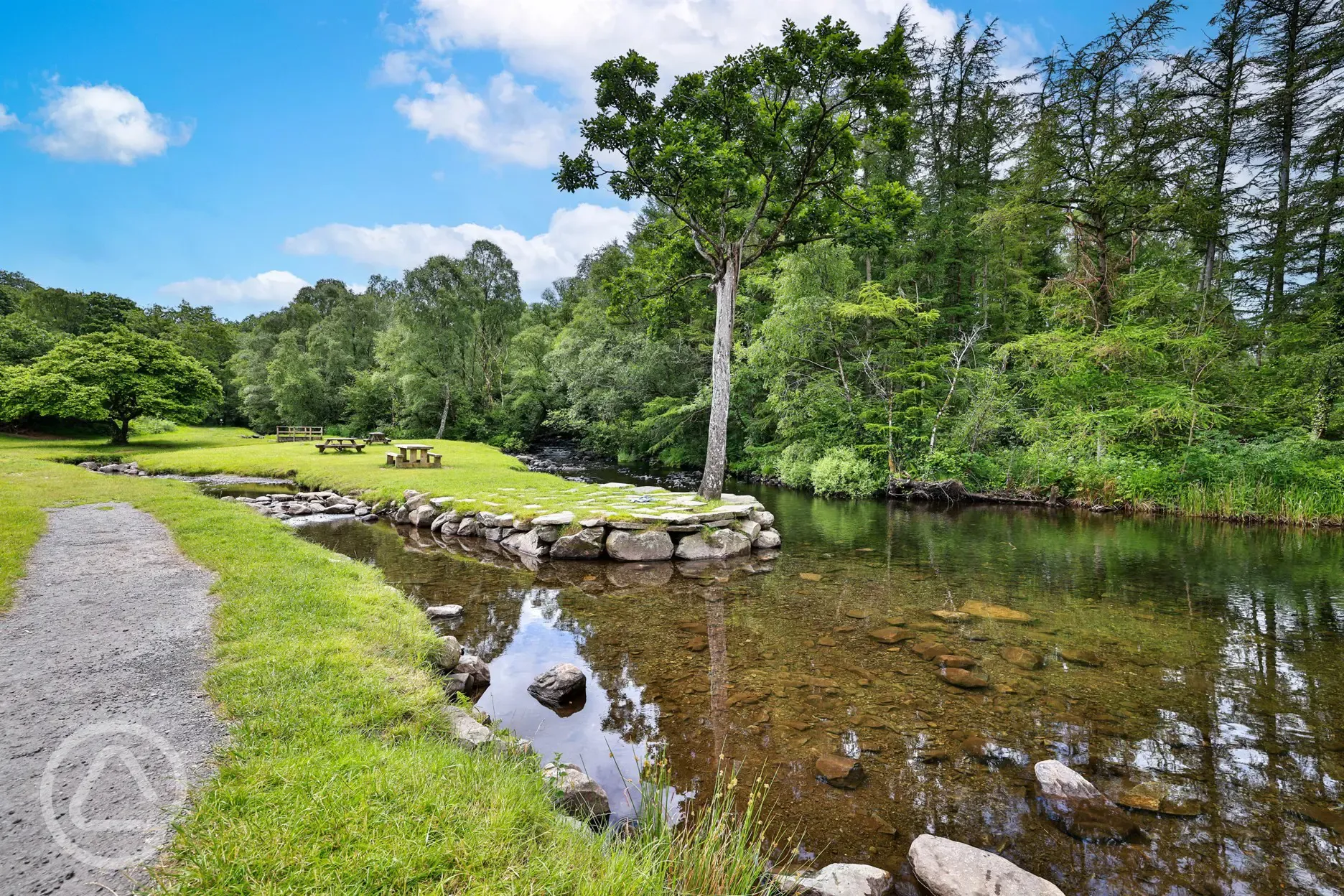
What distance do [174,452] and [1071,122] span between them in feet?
145

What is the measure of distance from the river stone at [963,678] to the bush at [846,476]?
1529 cm

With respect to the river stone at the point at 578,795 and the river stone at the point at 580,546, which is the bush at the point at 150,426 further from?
the river stone at the point at 578,795

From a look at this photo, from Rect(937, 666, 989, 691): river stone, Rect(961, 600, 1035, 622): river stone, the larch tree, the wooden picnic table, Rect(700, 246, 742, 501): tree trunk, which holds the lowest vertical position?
Rect(937, 666, 989, 691): river stone

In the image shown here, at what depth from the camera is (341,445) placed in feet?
90.3

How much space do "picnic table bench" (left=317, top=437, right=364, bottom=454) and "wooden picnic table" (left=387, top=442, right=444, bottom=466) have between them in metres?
6.28

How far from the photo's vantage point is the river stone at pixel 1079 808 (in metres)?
3.38

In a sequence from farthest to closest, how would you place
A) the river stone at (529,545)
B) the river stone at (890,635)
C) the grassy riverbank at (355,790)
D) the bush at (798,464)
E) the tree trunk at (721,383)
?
the bush at (798,464) → the tree trunk at (721,383) → the river stone at (529,545) → the river stone at (890,635) → the grassy riverbank at (355,790)

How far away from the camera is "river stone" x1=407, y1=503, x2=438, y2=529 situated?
13570mm

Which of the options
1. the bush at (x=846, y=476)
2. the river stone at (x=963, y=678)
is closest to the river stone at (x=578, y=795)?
the river stone at (x=963, y=678)

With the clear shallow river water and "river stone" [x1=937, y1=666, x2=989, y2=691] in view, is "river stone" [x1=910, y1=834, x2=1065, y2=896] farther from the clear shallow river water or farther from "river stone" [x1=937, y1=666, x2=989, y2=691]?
"river stone" [x1=937, y1=666, x2=989, y2=691]


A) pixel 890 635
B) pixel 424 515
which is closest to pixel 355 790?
pixel 890 635

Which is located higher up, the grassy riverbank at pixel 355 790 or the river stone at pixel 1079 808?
the grassy riverbank at pixel 355 790

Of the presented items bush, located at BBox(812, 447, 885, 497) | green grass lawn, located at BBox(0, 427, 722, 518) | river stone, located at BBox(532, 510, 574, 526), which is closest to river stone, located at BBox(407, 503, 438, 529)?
green grass lawn, located at BBox(0, 427, 722, 518)

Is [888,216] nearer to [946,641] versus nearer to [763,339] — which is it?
[763,339]
